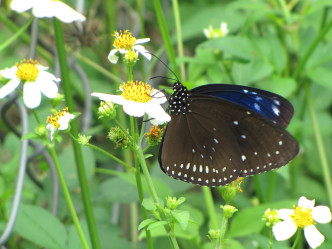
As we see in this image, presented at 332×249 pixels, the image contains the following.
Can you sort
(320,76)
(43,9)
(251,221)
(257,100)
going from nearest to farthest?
(43,9) < (257,100) < (251,221) < (320,76)

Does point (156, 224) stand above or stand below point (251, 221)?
below

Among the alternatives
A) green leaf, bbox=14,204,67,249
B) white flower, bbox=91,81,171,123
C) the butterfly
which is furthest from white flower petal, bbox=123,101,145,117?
green leaf, bbox=14,204,67,249

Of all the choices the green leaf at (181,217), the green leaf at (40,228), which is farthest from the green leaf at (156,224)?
the green leaf at (40,228)

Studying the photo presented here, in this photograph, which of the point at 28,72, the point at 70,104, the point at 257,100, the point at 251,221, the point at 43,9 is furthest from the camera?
the point at 251,221

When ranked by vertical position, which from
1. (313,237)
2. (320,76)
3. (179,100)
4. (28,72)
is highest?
(320,76)

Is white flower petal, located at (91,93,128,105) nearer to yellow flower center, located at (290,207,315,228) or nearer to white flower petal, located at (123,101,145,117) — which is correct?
white flower petal, located at (123,101,145,117)

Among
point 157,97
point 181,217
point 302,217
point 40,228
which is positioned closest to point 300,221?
point 302,217

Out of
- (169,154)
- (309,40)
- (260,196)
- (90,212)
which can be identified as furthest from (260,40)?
(90,212)

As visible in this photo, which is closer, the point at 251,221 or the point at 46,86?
the point at 46,86

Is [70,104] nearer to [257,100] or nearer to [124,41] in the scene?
[124,41]
